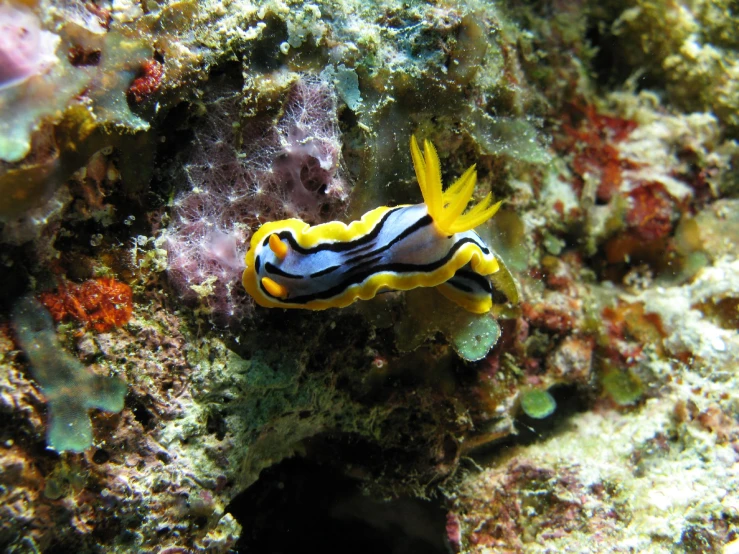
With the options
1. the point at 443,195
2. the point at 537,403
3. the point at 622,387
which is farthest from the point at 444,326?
the point at 622,387

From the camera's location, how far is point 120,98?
2543mm

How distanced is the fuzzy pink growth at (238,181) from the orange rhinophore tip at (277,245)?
40cm

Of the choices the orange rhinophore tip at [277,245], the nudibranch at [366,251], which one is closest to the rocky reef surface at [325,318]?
the nudibranch at [366,251]

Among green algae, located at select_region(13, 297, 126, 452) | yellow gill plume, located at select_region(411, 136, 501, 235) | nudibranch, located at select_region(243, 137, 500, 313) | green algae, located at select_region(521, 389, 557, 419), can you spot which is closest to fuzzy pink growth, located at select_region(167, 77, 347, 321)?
nudibranch, located at select_region(243, 137, 500, 313)

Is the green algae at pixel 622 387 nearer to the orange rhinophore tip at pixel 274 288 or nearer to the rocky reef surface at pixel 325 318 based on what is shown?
the rocky reef surface at pixel 325 318

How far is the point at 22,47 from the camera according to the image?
85.2 inches

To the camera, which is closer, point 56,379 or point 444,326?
point 56,379

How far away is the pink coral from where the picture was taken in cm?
211

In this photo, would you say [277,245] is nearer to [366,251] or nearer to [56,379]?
[366,251]

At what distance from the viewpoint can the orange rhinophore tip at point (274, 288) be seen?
2.65 metres

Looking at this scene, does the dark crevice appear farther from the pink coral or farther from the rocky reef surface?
the pink coral

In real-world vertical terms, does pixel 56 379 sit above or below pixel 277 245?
below

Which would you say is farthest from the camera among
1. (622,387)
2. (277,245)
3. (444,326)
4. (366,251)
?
(622,387)

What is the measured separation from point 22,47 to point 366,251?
191cm
